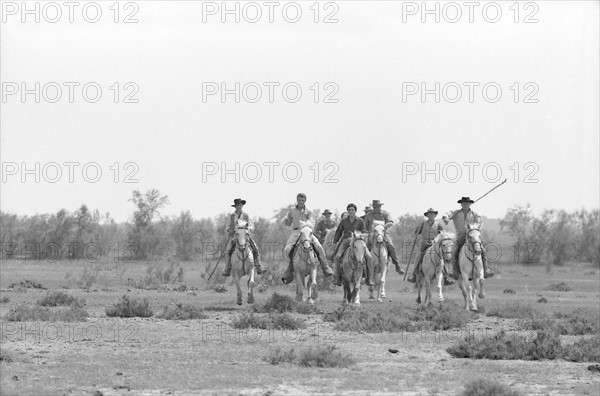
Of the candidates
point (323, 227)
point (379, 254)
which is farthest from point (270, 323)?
point (323, 227)

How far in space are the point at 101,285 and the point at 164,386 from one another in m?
28.1

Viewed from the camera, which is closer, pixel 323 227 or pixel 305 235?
pixel 305 235

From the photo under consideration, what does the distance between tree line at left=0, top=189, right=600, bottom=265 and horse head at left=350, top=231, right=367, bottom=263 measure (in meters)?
38.5

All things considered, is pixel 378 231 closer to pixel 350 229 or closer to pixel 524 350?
pixel 350 229

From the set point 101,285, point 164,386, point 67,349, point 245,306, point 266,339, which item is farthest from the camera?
point 101,285

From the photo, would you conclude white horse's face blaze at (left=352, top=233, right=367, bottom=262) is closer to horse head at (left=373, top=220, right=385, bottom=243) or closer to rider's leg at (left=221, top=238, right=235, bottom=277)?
horse head at (left=373, top=220, right=385, bottom=243)

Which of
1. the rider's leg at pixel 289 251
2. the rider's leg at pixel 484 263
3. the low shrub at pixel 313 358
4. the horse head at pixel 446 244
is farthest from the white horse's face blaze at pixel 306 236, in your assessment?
the low shrub at pixel 313 358

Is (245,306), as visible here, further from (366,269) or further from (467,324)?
(467,324)

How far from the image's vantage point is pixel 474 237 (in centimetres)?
→ 2567

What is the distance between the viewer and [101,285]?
136ft

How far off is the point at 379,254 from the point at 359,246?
8.35ft

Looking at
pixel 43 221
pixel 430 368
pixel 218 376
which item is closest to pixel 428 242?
pixel 430 368

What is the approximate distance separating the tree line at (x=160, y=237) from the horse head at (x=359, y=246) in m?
38.5

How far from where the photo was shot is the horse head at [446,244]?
27188 mm
